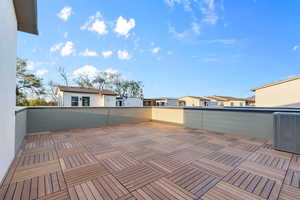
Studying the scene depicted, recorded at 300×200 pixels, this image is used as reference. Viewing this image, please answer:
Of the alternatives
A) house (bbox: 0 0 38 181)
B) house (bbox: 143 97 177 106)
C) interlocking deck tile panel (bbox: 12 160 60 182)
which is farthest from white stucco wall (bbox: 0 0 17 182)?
house (bbox: 143 97 177 106)

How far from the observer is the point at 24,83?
33.7 ft

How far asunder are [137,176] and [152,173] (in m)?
0.22

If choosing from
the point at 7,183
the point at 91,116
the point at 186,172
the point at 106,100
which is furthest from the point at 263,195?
the point at 106,100

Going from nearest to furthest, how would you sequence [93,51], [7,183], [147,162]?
[7,183] < [147,162] < [93,51]

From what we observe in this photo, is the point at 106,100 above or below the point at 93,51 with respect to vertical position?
below

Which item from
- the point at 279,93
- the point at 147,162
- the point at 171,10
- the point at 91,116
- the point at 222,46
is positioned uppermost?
the point at 171,10

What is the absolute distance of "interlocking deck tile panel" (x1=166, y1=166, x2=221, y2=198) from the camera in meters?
1.40

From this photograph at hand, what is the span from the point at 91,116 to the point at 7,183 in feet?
12.0

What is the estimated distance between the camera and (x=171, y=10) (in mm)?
8430

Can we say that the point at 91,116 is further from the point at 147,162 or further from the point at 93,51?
the point at 93,51

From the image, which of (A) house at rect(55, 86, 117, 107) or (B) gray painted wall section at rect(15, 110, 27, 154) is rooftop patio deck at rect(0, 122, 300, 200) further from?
(A) house at rect(55, 86, 117, 107)

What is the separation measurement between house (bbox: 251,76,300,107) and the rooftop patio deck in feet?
24.5

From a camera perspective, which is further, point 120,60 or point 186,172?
point 120,60

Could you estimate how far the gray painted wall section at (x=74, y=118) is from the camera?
4.13 metres
